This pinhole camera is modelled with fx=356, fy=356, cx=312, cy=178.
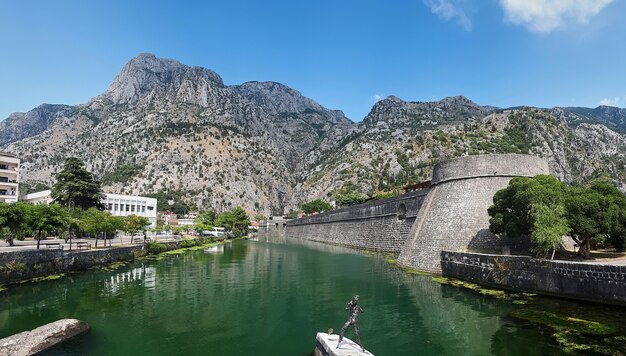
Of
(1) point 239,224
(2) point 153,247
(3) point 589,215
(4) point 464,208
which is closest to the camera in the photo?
(3) point 589,215

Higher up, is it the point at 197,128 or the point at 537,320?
the point at 197,128

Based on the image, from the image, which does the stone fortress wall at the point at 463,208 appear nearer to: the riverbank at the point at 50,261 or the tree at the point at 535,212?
the tree at the point at 535,212

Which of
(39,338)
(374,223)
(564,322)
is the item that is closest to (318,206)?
(374,223)

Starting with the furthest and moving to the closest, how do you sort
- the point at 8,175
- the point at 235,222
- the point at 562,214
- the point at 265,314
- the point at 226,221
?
the point at 235,222, the point at 226,221, the point at 8,175, the point at 562,214, the point at 265,314

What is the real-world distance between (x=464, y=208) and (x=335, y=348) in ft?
80.3

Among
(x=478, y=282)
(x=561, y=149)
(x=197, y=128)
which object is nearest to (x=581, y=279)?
(x=478, y=282)

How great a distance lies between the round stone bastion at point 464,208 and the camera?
30.4m

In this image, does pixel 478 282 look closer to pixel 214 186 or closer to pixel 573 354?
pixel 573 354

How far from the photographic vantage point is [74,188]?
69062 mm

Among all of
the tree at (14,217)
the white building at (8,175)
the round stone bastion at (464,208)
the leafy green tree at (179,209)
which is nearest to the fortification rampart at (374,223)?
the round stone bastion at (464,208)

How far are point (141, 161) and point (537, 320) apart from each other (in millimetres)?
178619

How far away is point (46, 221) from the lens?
3469cm

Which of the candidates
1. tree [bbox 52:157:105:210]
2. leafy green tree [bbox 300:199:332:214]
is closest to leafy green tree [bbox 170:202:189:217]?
leafy green tree [bbox 300:199:332:214]

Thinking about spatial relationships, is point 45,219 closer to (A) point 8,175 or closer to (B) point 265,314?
(B) point 265,314
